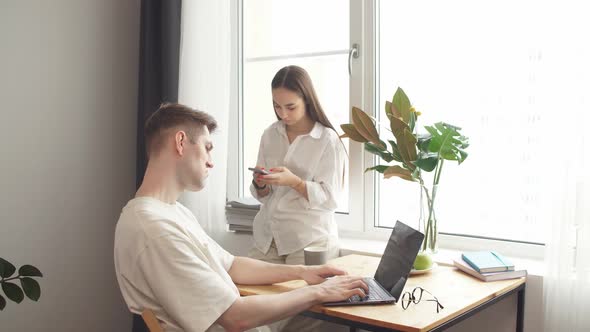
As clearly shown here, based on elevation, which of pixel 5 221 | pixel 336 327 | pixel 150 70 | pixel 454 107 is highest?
pixel 150 70

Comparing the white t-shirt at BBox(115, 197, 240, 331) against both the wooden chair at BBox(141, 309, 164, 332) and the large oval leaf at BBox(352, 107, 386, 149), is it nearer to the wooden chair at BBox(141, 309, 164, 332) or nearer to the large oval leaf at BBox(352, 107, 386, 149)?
the wooden chair at BBox(141, 309, 164, 332)

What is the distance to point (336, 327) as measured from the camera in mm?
2559

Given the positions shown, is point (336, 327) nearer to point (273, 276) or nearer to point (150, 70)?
point (273, 276)

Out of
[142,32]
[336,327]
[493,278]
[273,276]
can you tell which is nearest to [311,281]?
[273,276]

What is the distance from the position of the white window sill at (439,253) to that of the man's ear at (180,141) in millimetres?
1009

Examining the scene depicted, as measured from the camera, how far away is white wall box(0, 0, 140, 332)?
2.66 metres

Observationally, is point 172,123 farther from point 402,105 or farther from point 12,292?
point 12,292

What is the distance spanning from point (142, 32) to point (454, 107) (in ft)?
5.43

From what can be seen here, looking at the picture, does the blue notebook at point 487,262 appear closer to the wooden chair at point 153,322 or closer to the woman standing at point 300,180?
the woman standing at point 300,180

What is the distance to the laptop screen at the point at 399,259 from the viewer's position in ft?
5.40

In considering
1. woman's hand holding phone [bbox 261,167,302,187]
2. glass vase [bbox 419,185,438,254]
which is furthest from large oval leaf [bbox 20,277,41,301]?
glass vase [bbox 419,185,438,254]

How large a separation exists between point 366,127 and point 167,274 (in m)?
1.02

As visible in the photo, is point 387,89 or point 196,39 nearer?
point 387,89

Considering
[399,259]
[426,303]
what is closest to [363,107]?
[399,259]
